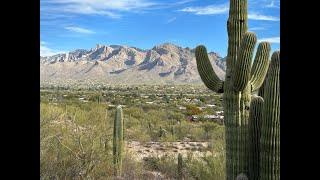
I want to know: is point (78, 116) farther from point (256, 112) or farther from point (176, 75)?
point (176, 75)

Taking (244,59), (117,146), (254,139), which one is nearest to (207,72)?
(244,59)

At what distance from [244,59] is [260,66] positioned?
1105 millimetres

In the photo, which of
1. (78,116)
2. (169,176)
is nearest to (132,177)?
(169,176)

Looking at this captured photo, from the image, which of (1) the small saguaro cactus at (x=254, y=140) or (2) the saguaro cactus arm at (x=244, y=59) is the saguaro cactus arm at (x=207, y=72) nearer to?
(2) the saguaro cactus arm at (x=244, y=59)

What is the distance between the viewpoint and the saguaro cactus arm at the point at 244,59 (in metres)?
7.50

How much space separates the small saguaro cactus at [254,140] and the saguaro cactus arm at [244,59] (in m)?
0.38

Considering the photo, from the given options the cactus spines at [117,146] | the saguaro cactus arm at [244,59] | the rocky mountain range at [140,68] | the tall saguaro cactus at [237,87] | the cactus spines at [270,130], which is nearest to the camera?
the cactus spines at [270,130]

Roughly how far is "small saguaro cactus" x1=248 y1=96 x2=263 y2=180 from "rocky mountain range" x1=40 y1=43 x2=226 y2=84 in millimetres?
105174

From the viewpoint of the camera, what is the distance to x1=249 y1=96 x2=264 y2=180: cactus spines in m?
7.53

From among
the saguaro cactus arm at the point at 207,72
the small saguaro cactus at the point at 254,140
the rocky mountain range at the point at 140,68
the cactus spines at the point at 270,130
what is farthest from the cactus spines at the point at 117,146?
the rocky mountain range at the point at 140,68

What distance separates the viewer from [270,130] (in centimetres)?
688
